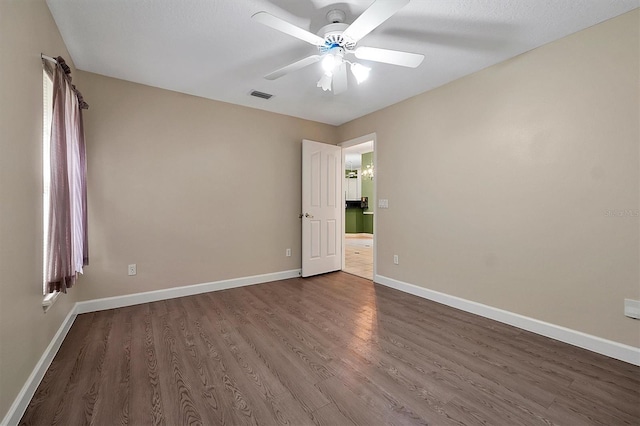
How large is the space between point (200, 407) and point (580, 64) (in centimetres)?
363

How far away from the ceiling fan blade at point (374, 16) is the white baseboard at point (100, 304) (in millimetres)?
2757

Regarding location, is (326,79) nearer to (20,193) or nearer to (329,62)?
(329,62)

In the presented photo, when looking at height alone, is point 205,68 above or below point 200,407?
above

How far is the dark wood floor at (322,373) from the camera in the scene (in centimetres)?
148

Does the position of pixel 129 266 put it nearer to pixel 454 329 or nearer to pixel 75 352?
pixel 75 352

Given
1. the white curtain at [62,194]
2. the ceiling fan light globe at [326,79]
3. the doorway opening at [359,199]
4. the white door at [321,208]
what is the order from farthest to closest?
the doorway opening at [359,199] < the white door at [321,208] < the ceiling fan light globe at [326,79] < the white curtain at [62,194]

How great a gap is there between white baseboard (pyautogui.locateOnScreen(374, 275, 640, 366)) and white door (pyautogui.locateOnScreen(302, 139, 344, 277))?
1.47 meters

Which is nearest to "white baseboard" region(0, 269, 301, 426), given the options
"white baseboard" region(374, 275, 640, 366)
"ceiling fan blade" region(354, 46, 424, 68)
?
"white baseboard" region(374, 275, 640, 366)

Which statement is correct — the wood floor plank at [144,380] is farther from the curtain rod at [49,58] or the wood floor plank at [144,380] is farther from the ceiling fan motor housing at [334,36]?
the ceiling fan motor housing at [334,36]

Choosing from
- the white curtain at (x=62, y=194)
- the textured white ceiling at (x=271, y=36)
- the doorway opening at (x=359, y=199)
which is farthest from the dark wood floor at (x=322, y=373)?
the doorway opening at (x=359, y=199)

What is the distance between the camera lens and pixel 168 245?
3.33 meters

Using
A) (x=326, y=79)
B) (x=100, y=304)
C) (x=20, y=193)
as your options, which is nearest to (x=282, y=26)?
(x=326, y=79)

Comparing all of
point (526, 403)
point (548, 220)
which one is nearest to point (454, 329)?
point (526, 403)

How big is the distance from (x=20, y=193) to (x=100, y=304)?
6.35 ft
